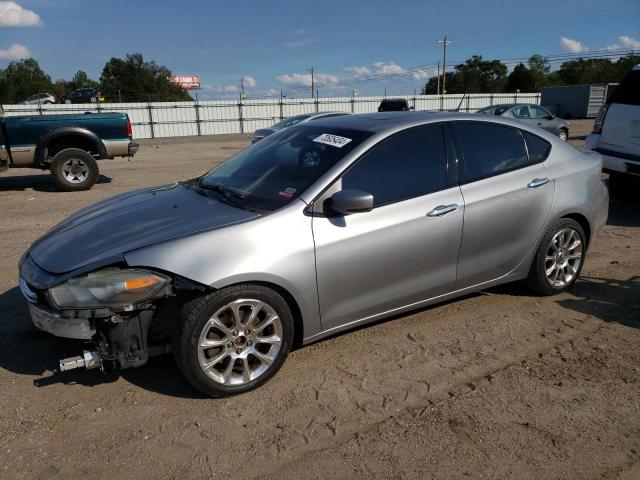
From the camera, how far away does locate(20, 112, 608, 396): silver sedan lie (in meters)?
2.84

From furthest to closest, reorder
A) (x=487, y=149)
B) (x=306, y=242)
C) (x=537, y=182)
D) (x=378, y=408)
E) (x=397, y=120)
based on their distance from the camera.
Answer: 1. (x=537, y=182)
2. (x=487, y=149)
3. (x=397, y=120)
4. (x=306, y=242)
5. (x=378, y=408)

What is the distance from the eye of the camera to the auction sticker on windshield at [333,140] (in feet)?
11.7

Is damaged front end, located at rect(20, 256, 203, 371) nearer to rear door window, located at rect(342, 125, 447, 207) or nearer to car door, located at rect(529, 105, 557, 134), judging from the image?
rear door window, located at rect(342, 125, 447, 207)

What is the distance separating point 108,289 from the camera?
2771 mm

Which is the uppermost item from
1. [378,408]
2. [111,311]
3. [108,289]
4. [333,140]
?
[333,140]

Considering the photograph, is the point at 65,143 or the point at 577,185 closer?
the point at 577,185

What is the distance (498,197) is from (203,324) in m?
2.42

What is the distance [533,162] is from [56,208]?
757 centimetres

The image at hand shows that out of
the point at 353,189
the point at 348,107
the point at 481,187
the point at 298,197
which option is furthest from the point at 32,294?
the point at 348,107

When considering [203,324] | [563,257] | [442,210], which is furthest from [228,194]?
[563,257]

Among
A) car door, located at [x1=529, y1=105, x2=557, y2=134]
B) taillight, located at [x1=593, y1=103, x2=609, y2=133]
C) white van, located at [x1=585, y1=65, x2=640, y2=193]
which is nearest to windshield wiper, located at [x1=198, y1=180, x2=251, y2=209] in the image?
white van, located at [x1=585, y1=65, x2=640, y2=193]

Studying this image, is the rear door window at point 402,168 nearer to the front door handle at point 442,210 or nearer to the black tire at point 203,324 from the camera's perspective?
the front door handle at point 442,210

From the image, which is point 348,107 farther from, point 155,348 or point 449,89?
point 449,89

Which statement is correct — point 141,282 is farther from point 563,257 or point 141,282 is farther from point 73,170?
point 73,170
